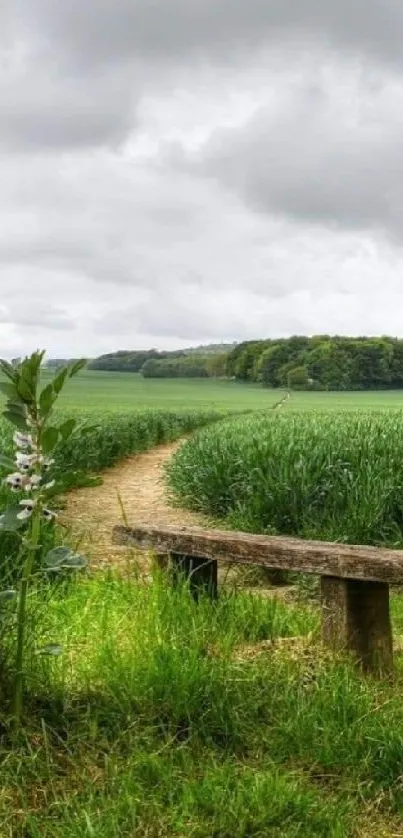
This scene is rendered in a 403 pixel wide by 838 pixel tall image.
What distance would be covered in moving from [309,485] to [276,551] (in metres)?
3.73

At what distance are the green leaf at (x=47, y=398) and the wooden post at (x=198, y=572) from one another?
77.8 inches

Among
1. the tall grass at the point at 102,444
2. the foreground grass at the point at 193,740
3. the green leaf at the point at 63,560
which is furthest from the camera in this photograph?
the tall grass at the point at 102,444

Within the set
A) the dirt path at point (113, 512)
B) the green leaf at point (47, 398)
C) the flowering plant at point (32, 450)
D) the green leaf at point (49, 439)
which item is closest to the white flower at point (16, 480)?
the flowering plant at point (32, 450)

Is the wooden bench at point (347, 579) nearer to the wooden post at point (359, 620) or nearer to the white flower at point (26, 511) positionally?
the wooden post at point (359, 620)

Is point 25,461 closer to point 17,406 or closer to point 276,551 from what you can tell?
point 17,406

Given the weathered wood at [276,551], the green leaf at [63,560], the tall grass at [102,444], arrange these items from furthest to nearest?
the tall grass at [102,444], the weathered wood at [276,551], the green leaf at [63,560]

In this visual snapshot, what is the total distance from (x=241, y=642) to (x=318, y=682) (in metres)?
0.58

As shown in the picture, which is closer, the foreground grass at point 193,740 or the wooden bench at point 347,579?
the foreground grass at point 193,740

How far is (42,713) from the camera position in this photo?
311cm

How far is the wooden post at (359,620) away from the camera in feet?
12.8

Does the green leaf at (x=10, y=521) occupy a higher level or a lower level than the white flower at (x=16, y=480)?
lower

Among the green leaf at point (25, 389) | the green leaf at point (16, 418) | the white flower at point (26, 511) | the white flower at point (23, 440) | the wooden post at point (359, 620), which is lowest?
the wooden post at point (359, 620)

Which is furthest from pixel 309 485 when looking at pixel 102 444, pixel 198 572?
pixel 102 444

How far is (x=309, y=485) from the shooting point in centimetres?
780
